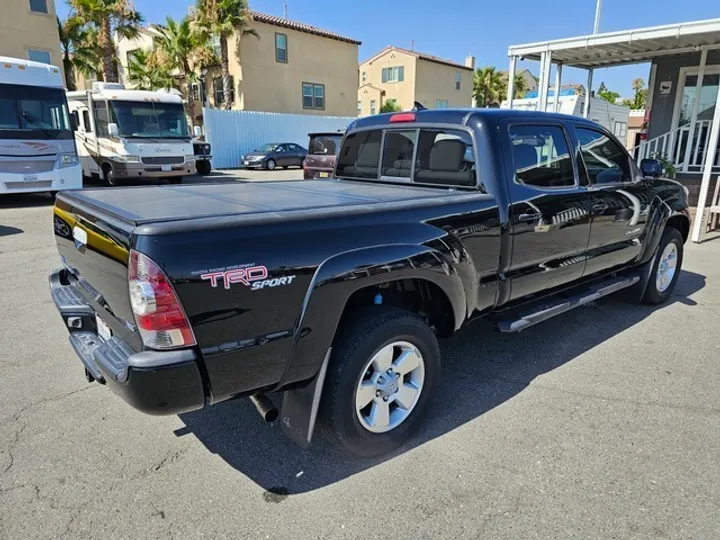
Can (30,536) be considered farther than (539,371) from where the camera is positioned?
No

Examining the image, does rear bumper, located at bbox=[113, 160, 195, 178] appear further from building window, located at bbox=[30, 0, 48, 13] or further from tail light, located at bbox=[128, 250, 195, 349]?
tail light, located at bbox=[128, 250, 195, 349]

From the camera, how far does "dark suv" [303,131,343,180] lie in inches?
494

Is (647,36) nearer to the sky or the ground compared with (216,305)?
nearer to the sky

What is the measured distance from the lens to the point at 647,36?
955 cm

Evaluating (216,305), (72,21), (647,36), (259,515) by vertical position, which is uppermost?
(72,21)

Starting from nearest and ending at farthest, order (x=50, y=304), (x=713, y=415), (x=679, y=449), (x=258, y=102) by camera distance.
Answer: (x=679, y=449) → (x=713, y=415) → (x=50, y=304) → (x=258, y=102)

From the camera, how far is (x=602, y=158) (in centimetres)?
454

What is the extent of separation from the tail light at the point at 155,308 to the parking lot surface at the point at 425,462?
3.07 ft

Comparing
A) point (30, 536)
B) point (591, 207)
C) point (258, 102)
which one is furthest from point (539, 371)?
point (258, 102)

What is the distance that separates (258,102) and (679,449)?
28582 millimetres

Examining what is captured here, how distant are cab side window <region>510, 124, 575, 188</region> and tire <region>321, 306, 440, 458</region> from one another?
1458mm

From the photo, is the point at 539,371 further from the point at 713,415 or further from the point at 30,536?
the point at 30,536

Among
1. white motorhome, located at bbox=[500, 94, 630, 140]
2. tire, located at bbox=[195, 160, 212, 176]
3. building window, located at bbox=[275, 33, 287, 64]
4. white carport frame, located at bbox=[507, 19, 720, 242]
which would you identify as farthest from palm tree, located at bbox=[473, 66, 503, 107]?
white carport frame, located at bbox=[507, 19, 720, 242]

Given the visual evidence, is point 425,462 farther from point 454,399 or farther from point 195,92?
point 195,92
